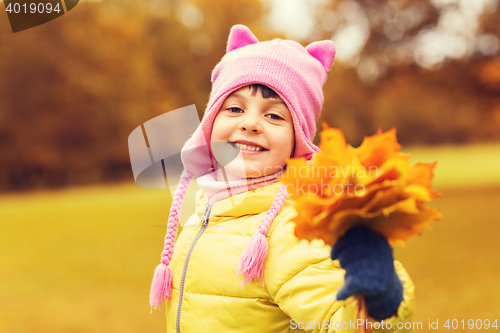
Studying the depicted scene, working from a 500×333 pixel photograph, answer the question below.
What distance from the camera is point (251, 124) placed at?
1.82m

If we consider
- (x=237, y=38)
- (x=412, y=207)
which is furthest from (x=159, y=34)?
(x=412, y=207)

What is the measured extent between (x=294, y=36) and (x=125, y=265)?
9716 mm

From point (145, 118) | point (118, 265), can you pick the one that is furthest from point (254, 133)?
point (145, 118)

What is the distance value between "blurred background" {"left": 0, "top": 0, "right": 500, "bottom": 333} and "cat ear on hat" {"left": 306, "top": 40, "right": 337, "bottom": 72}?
3.60 metres

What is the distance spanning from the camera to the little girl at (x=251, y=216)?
1558mm

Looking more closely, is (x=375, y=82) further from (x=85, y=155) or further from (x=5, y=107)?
(x=5, y=107)

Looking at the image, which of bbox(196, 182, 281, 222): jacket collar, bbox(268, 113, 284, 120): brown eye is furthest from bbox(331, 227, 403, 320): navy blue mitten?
bbox(268, 113, 284, 120): brown eye

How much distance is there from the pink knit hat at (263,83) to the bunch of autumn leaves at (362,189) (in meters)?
0.57

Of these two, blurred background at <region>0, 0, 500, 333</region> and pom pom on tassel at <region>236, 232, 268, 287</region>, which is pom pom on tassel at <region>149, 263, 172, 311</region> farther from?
blurred background at <region>0, 0, 500, 333</region>

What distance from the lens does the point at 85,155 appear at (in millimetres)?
18312

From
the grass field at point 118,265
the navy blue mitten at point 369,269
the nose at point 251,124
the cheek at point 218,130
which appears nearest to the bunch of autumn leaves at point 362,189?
the navy blue mitten at point 369,269

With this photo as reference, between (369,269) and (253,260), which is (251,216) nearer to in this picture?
(253,260)

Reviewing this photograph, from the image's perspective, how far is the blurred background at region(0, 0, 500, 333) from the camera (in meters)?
6.18

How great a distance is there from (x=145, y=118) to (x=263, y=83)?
54.9 ft
